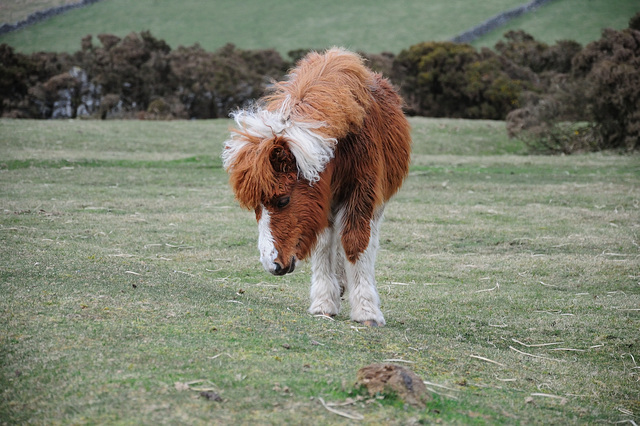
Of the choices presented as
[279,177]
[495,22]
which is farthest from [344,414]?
[495,22]

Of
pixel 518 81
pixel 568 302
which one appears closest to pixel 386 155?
pixel 568 302

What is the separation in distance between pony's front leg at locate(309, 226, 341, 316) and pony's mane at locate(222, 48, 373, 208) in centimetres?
122

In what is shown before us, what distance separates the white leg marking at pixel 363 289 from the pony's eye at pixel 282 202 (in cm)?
101

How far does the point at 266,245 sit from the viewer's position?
5715mm

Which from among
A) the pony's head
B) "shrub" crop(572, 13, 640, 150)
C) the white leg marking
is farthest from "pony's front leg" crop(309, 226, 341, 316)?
"shrub" crop(572, 13, 640, 150)

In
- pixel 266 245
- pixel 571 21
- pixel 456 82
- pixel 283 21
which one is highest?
pixel 283 21

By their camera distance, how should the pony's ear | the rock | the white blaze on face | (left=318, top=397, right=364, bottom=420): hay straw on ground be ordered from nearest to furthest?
(left=318, top=397, right=364, bottom=420): hay straw on ground < the rock < the white blaze on face < the pony's ear

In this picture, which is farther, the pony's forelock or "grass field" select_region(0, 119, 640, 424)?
the pony's forelock

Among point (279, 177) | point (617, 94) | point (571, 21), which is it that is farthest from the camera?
point (571, 21)

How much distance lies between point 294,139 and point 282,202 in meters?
0.58

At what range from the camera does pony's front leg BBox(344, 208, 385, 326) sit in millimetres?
6680

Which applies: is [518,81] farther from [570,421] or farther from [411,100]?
[570,421]

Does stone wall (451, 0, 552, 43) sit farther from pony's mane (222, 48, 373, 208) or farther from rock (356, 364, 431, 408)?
rock (356, 364, 431, 408)

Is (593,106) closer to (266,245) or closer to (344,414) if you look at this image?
(266,245)
